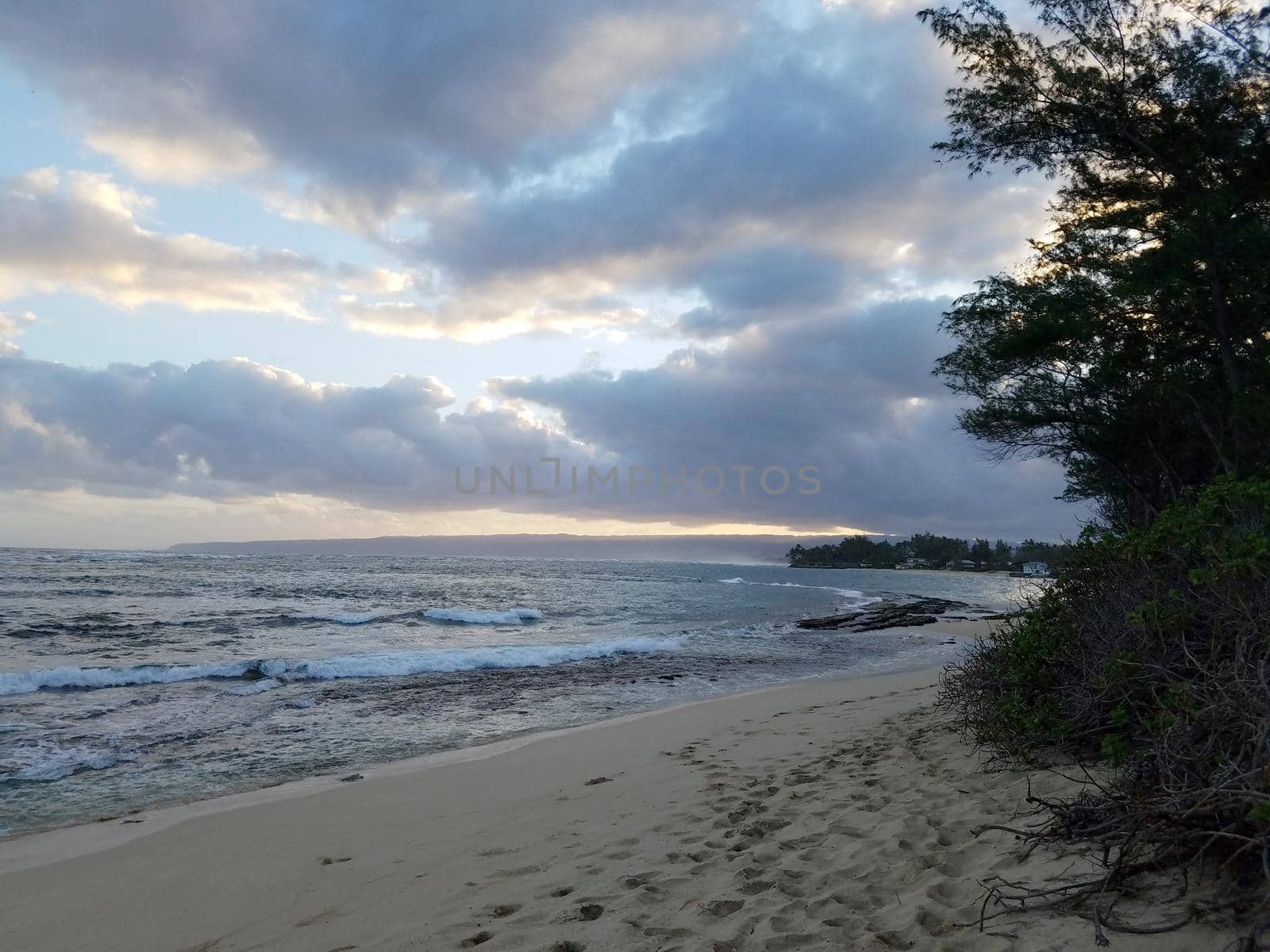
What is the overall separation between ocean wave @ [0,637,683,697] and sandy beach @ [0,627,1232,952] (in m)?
8.64

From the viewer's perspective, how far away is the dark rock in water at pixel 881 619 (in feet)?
101

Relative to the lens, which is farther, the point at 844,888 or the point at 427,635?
the point at 427,635

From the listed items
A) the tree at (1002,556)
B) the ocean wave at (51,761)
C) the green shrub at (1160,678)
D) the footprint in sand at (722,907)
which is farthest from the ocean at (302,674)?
the tree at (1002,556)

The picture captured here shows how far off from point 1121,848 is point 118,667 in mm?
18325

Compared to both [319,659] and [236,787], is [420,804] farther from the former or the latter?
[319,659]

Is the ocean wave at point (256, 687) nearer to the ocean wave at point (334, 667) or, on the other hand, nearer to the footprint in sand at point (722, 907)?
the ocean wave at point (334, 667)

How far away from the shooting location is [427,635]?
82.0ft

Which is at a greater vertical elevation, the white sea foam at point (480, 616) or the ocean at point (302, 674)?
the ocean at point (302, 674)

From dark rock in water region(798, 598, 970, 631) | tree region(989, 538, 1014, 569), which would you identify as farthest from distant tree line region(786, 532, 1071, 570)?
dark rock in water region(798, 598, 970, 631)

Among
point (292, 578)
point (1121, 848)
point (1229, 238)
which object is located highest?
point (1229, 238)

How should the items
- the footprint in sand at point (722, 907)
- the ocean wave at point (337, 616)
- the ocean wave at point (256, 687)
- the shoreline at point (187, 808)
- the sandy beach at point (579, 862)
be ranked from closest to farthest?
1. the sandy beach at point (579, 862)
2. the footprint in sand at point (722, 907)
3. the shoreline at point (187, 808)
4. the ocean wave at point (256, 687)
5. the ocean wave at point (337, 616)

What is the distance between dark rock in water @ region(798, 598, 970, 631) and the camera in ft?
101

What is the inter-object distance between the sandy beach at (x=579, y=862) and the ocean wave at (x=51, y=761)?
7.33 feet

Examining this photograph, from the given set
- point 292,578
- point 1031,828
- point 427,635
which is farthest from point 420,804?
point 292,578
